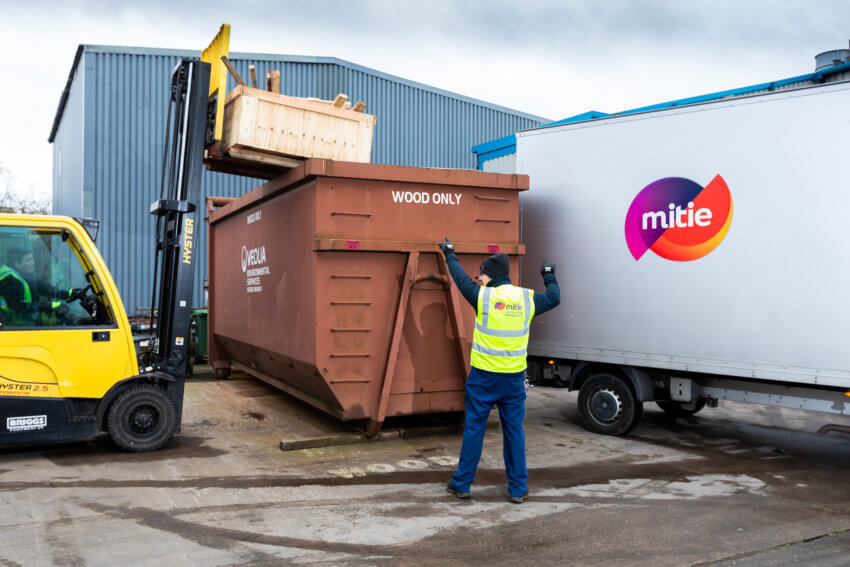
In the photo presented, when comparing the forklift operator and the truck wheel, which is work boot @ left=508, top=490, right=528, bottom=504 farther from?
the forklift operator

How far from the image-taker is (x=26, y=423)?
223 inches

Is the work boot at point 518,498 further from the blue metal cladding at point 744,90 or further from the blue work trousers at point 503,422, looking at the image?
the blue metal cladding at point 744,90

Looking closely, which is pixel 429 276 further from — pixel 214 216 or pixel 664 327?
pixel 214 216

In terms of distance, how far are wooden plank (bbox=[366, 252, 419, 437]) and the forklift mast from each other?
6.04 feet

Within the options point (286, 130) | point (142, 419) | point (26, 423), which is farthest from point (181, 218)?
point (26, 423)

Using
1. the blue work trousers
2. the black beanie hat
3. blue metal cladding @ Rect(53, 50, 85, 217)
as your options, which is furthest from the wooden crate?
blue metal cladding @ Rect(53, 50, 85, 217)

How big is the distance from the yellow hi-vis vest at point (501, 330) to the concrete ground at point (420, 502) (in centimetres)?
100

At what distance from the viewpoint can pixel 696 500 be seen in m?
5.11

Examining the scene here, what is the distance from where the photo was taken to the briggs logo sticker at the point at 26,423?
562 centimetres

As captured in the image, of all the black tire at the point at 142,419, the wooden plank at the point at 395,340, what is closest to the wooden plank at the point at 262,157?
the wooden plank at the point at 395,340

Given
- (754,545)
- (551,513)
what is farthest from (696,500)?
(551,513)

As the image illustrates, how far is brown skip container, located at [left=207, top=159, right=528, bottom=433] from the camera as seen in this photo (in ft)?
20.5

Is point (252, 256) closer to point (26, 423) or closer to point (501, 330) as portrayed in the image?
point (26, 423)

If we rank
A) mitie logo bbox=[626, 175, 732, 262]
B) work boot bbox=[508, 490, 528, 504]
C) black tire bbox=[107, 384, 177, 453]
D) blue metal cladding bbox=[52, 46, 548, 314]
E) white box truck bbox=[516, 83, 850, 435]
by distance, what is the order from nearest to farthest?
work boot bbox=[508, 490, 528, 504]
white box truck bbox=[516, 83, 850, 435]
black tire bbox=[107, 384, 177, 453]
mitie logo bbox=[626, 175, 732, 262]
blue metal cladding bbox=[52, 46, 548, 314]
